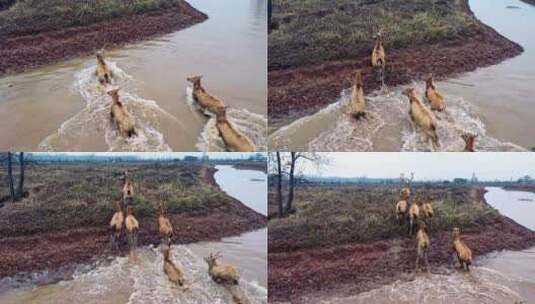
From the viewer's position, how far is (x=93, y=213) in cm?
297

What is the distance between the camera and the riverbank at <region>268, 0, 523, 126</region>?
296 cm

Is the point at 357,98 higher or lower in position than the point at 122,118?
higher

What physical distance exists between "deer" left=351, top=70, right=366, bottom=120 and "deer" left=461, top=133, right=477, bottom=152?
57 cm

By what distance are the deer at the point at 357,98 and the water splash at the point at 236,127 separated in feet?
1.70

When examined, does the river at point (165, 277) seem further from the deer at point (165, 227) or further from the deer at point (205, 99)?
the deer at point (205, 99)

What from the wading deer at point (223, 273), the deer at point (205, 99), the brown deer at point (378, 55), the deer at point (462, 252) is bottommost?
the wading deer at point (223, 273)

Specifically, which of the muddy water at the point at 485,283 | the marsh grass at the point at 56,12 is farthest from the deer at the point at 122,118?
the muddy water at the point at 485,283

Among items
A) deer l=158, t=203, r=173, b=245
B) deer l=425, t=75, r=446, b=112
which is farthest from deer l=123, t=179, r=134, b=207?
deer l=425, t=75, r=446, b=112

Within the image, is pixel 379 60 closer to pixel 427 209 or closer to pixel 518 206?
pixel 427 209

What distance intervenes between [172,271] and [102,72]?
1283 millimetres

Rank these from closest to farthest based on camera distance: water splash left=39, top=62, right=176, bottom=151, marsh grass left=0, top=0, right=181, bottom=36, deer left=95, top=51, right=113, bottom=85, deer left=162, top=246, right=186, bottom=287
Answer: water splash left=39, top=62, right=176, bottom=151 → deer left=162, top=246, right=186, bottom=287 → deer left=95, top=51, right=113, bottom=85 → marsh grass left=0, top=0, right=181, bottom=36

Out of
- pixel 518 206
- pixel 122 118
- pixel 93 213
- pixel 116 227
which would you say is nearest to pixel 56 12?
pixel 122 118

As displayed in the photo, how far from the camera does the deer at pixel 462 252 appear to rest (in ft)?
9.61

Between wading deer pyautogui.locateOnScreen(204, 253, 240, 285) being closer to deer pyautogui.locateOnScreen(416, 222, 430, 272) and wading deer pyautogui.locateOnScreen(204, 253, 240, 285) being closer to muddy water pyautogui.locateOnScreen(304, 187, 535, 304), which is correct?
muddy water pyautogui.locateOnScreen(304, 187, 535, 304)
